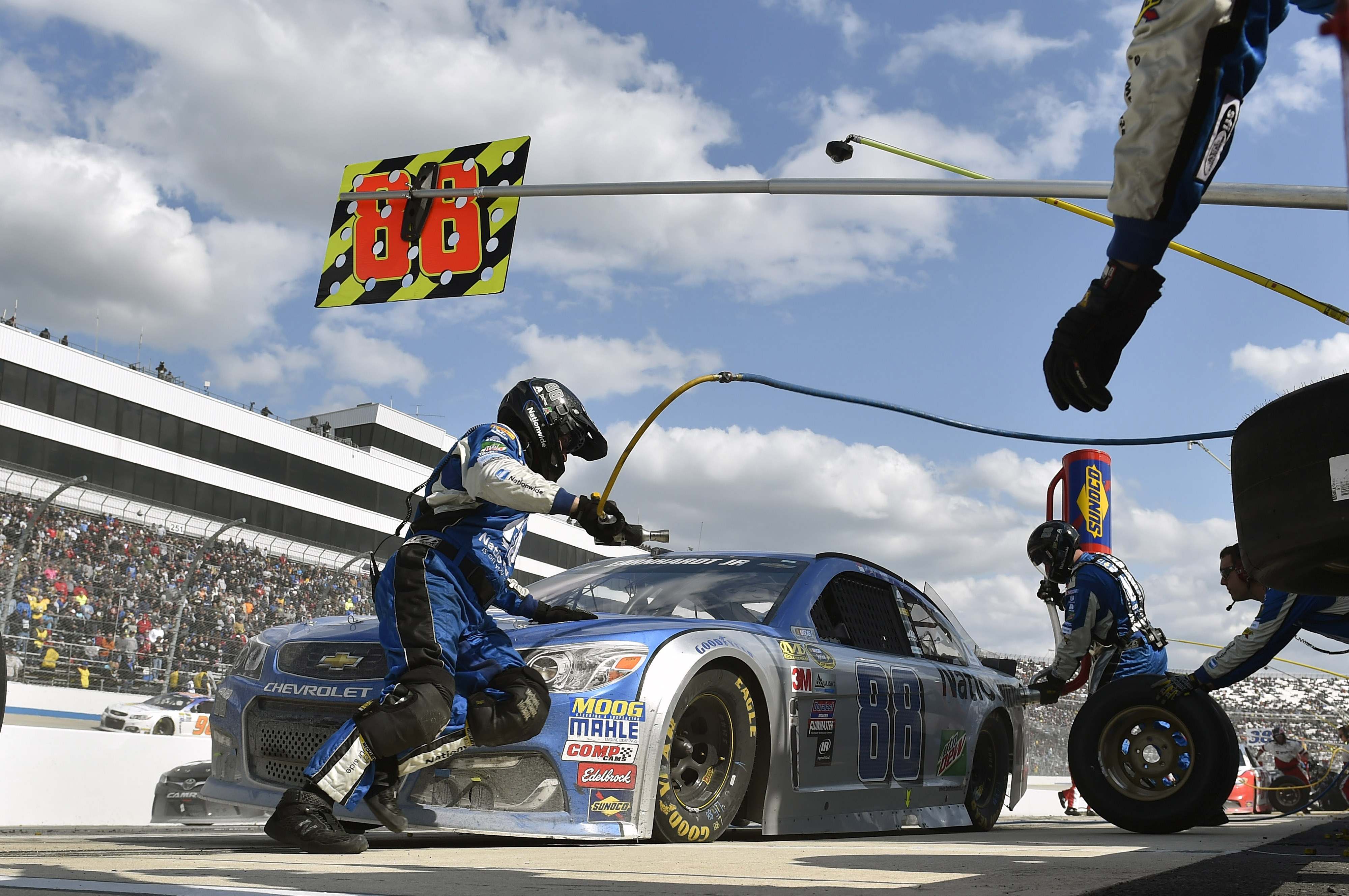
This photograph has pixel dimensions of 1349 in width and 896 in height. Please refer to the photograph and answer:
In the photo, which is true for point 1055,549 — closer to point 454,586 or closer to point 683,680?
point 683,680

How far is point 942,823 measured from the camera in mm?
6137

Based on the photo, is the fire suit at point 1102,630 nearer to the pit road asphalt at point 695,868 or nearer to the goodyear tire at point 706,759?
the pit road asphalt at point 695,868

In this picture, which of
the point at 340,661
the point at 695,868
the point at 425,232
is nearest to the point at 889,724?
the point at 340,661

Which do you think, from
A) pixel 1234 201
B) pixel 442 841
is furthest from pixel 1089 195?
pixel 442 841

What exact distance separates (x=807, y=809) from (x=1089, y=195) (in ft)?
11.1

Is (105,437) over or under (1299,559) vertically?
over

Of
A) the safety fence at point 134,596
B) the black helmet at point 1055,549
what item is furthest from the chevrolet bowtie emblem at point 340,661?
the safety fence at point 134,596

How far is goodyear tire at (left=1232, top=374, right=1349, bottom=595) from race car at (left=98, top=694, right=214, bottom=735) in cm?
1413

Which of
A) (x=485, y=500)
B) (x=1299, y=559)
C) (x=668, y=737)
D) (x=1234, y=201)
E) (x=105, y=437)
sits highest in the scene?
(x=105, y=437)

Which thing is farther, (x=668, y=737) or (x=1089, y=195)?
(x=1089, y=195)

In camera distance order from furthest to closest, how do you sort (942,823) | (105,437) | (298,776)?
(105,437), (942,823), (298,776)

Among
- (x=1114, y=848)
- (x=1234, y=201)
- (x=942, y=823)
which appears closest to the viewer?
(x=1114, y=848)

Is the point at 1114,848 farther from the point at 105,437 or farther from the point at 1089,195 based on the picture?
the point at 105,437

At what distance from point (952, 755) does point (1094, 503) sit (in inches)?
255
